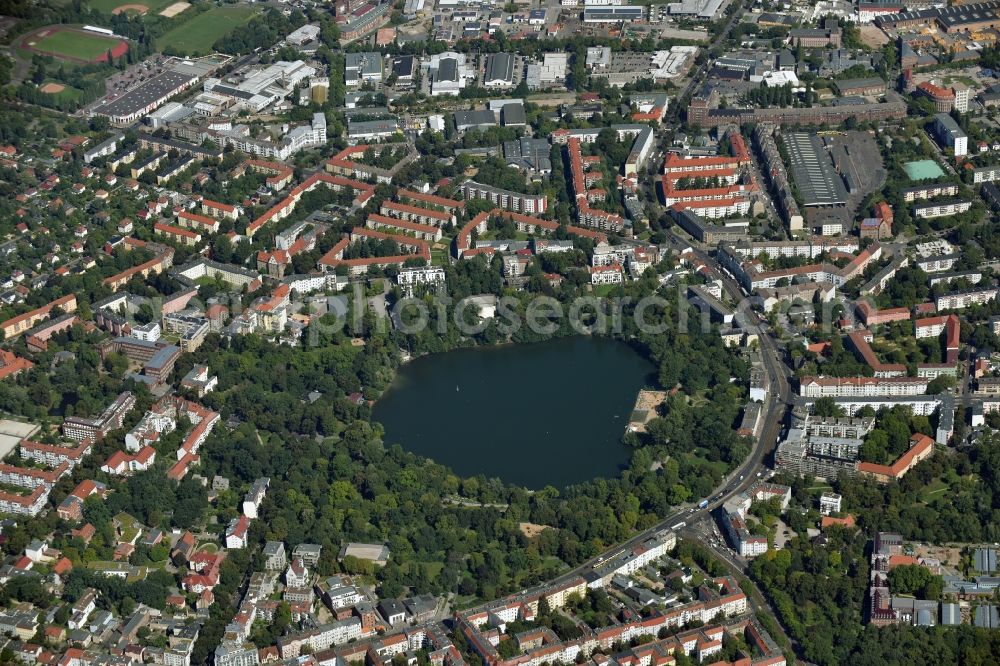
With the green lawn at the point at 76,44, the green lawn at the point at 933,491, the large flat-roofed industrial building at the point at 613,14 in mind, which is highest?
the green lawn at the point at 933,491

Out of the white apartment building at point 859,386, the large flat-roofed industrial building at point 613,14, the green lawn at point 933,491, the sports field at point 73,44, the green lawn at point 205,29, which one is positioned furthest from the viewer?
the large flat-roofed industrial building at point 613,14

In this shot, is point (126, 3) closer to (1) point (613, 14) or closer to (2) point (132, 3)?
(2) point (132, 3)

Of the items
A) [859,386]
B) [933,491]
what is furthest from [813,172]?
[933,491]

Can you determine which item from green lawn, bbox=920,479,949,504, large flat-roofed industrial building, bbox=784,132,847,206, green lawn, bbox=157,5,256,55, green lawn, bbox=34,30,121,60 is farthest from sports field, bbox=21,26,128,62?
green lawn, bbox=920,479,949,504

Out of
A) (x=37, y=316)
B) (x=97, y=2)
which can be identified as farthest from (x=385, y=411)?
(x=97, y=2)

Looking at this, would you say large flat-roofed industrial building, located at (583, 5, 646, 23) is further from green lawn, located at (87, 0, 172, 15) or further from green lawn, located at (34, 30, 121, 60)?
green lawn, located at (34, 30, 121, 60)

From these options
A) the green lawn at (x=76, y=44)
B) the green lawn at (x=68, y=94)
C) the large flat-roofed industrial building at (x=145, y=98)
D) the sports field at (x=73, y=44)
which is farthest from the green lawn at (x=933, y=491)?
the green lawn at (x=76, y=44)

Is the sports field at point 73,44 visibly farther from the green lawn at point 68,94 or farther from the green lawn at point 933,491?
the green lawn at point 933,491

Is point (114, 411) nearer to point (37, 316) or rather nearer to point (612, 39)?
point (37, 316)

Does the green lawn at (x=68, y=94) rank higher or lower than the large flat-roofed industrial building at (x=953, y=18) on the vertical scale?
lower
